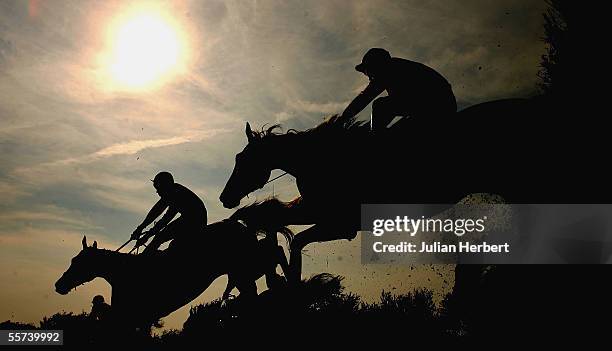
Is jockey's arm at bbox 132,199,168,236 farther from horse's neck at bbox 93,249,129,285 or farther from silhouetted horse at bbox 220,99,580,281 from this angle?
silhouetted horse at bbox 220,99,580,281

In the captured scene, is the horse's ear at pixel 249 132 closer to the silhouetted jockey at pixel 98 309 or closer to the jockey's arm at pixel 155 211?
the jockey's arm at pixel 155 211

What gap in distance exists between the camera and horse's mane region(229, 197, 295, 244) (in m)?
7.60

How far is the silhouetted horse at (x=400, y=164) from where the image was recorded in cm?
532

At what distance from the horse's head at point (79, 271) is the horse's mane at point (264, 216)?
3.42 m

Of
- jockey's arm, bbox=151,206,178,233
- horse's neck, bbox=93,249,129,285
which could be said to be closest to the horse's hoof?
jockey's arm, bbox=151,206,178,233

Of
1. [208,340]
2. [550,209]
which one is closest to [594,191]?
[550,209]

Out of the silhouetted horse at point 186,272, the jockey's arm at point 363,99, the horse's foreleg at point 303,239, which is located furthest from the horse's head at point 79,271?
the jockey's arm at point 363,99

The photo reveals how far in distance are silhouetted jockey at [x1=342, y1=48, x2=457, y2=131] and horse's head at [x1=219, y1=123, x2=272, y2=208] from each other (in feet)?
7.00

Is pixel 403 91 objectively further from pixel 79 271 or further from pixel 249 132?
pixel 79 271

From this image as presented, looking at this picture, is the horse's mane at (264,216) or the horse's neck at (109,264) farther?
the horse's neck at (109,264)

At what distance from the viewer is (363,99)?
251 inches

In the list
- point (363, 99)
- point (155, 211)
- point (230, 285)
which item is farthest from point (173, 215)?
point (363, 99)

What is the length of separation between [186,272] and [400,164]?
15.6 ft

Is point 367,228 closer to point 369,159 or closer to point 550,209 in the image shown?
point 369,159
